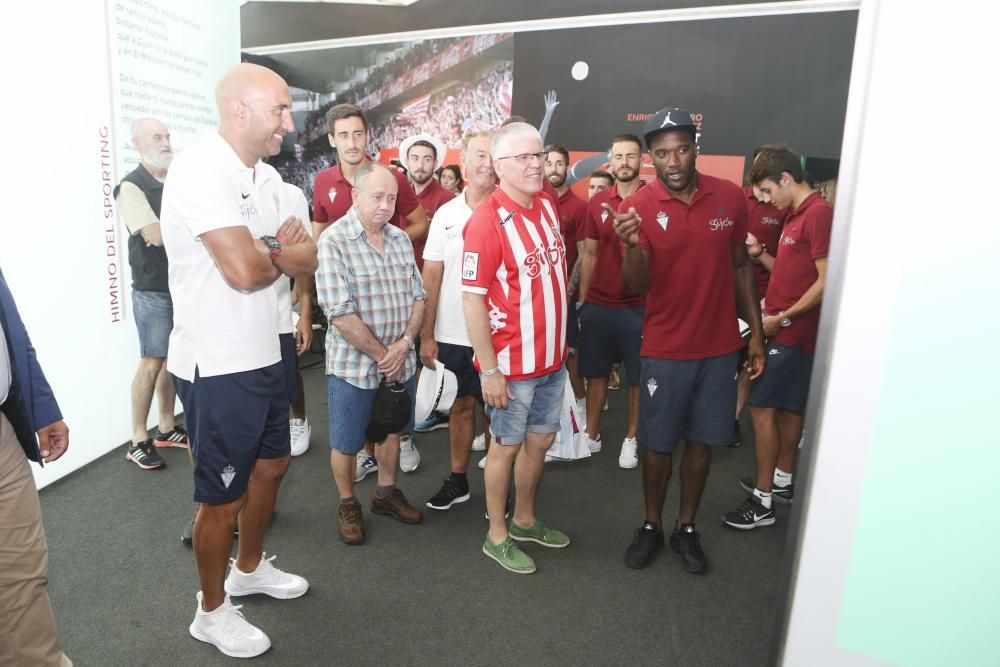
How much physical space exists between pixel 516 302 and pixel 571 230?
65.4 inches

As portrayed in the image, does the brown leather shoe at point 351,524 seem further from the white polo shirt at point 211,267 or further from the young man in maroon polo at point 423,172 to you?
the young man in maroon polo at point 423,172

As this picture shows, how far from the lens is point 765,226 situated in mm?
3803

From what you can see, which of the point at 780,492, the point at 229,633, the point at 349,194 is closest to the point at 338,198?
the point at 349,194

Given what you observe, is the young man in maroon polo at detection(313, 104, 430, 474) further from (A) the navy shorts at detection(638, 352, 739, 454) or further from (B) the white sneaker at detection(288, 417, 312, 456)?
(A) the navy shorts at detection(638, 352, 739, 454)

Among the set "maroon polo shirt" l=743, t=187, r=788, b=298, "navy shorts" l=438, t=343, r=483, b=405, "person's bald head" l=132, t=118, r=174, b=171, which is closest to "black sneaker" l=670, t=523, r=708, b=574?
"navy shorts" l=438, t=343, r=483, b=405

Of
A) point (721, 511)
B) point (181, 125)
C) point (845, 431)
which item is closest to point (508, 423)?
point (721, 511)

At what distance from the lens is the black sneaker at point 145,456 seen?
10.6 ft

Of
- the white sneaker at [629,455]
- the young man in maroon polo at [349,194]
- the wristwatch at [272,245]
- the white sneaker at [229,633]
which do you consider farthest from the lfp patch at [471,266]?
the white sneaker at [629,455]

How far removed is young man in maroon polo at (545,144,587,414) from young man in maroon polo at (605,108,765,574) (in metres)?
1.23

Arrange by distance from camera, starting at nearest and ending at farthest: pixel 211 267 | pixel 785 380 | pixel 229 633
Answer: pixel 211 267 < pixel 229 633 < pixel 785 380

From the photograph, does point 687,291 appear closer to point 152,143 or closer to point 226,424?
point 226,424

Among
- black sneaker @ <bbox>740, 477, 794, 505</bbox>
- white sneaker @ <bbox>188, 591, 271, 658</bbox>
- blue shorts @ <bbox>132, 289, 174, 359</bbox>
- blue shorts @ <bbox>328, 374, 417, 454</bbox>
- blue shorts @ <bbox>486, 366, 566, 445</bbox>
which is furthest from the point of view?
blue shorts @ <bbox>132, 289, 174, 359</bbox>

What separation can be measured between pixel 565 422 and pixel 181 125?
295cm

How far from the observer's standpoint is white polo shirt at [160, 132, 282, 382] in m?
1.57
